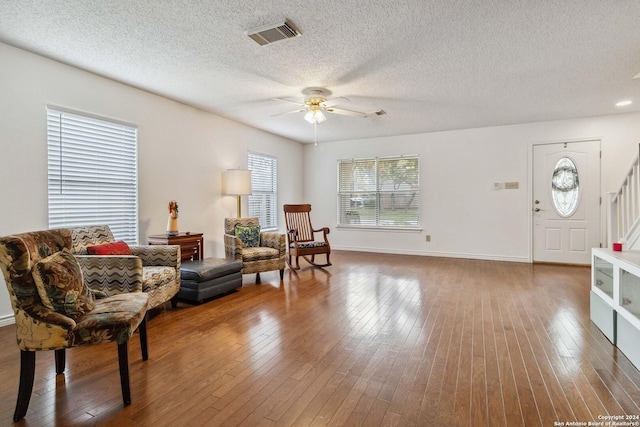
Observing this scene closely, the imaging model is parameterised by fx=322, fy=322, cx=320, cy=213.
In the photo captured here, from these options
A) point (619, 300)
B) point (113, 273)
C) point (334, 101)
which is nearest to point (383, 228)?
point (334, 101)

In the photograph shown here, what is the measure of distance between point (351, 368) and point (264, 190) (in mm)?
4647

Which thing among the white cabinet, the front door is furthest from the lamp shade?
the front door

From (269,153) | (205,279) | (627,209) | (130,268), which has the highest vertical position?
(269,153)

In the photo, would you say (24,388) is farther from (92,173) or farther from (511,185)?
(511,185)

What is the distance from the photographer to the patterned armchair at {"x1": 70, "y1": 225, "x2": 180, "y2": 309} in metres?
2.54

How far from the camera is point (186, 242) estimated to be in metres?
3.84

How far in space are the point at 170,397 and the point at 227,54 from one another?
275 centimetres

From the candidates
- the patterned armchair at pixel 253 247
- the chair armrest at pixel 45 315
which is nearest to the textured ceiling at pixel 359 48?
the patterned armchair at pixel 253 247

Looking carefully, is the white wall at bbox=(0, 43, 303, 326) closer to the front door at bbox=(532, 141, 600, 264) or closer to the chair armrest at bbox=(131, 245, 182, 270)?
the chair armrest at bbox=(131, 245, 182, 270)

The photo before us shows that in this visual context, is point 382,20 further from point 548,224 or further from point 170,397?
point 548,224

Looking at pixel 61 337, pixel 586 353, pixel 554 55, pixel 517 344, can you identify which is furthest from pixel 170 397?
pixel 554 55

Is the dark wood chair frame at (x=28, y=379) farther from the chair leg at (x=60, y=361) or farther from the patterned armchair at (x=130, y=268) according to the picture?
the patterned armchair at (x=130, y=268)

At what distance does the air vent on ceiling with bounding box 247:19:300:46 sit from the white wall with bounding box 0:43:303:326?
206 cm

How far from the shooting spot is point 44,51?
9.58ft
